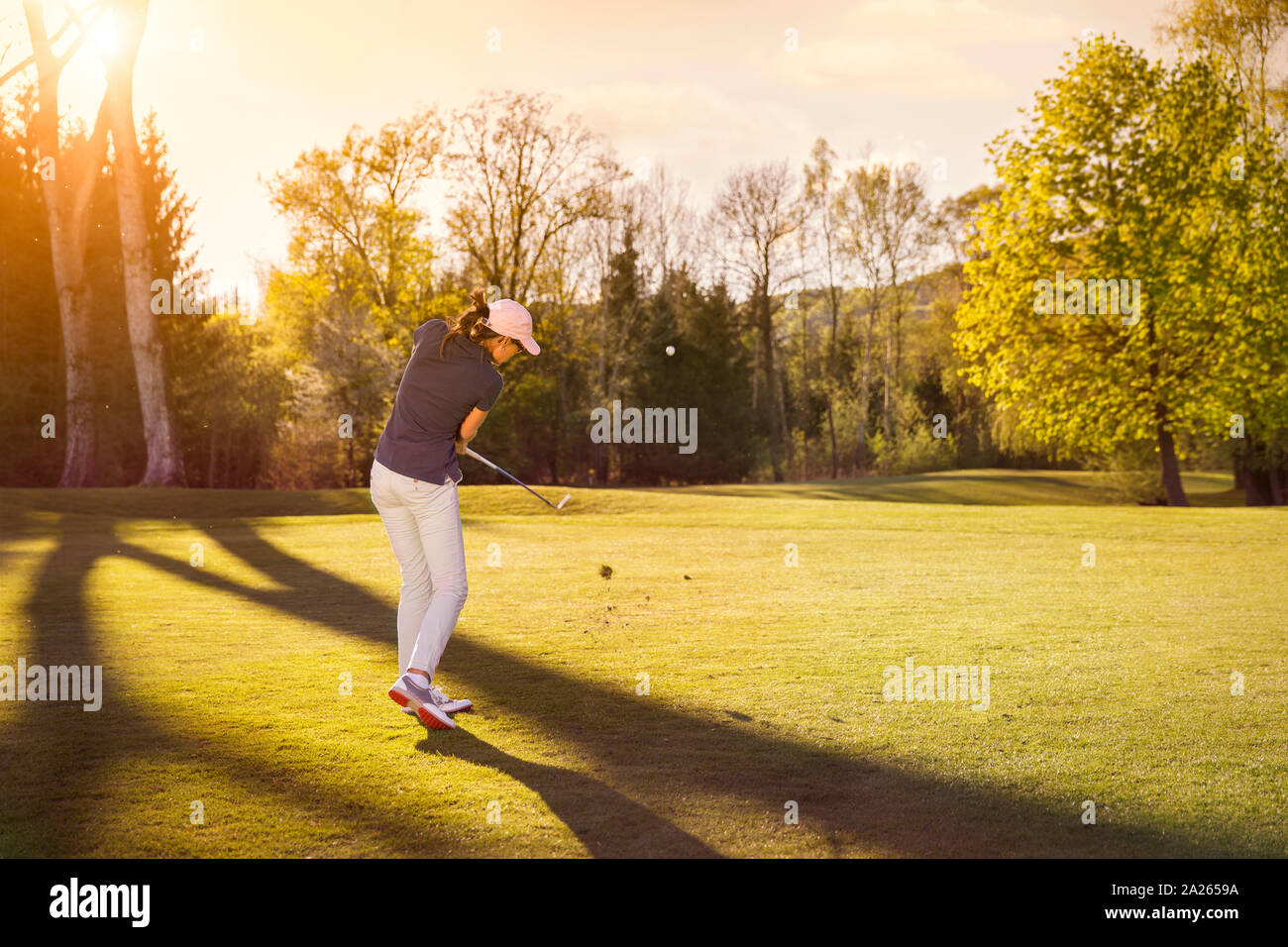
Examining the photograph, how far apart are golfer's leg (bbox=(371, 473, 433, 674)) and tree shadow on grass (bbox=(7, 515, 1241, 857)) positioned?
2.53 ft

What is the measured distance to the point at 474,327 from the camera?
20.3ft

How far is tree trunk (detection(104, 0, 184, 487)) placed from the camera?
27.2m

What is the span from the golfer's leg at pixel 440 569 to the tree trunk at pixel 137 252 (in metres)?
25.2

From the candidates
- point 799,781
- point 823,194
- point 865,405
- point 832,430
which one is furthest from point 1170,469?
point 799,781

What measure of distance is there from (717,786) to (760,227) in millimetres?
50386

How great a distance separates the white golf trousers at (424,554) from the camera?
630cm

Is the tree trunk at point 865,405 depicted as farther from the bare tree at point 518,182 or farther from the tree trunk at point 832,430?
the bare tree at point 518,182

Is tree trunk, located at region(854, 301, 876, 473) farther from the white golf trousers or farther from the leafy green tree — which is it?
the white golf trousers

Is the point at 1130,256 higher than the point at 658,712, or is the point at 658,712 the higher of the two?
the point at 1130,256

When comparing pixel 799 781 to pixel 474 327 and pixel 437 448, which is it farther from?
A: pixel 474 327

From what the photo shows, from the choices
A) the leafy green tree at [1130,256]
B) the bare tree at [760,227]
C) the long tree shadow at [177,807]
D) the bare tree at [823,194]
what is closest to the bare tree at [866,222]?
the bare tree at [823,194]

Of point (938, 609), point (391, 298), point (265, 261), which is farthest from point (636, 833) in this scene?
point (265, 261)

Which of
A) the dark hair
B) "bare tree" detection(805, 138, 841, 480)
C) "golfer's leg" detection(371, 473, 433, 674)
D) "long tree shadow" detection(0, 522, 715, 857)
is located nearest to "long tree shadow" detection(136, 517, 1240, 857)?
"long tree shadow" detection(0, 522, 715, 857)

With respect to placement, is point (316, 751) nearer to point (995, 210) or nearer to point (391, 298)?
point (995, 210)
